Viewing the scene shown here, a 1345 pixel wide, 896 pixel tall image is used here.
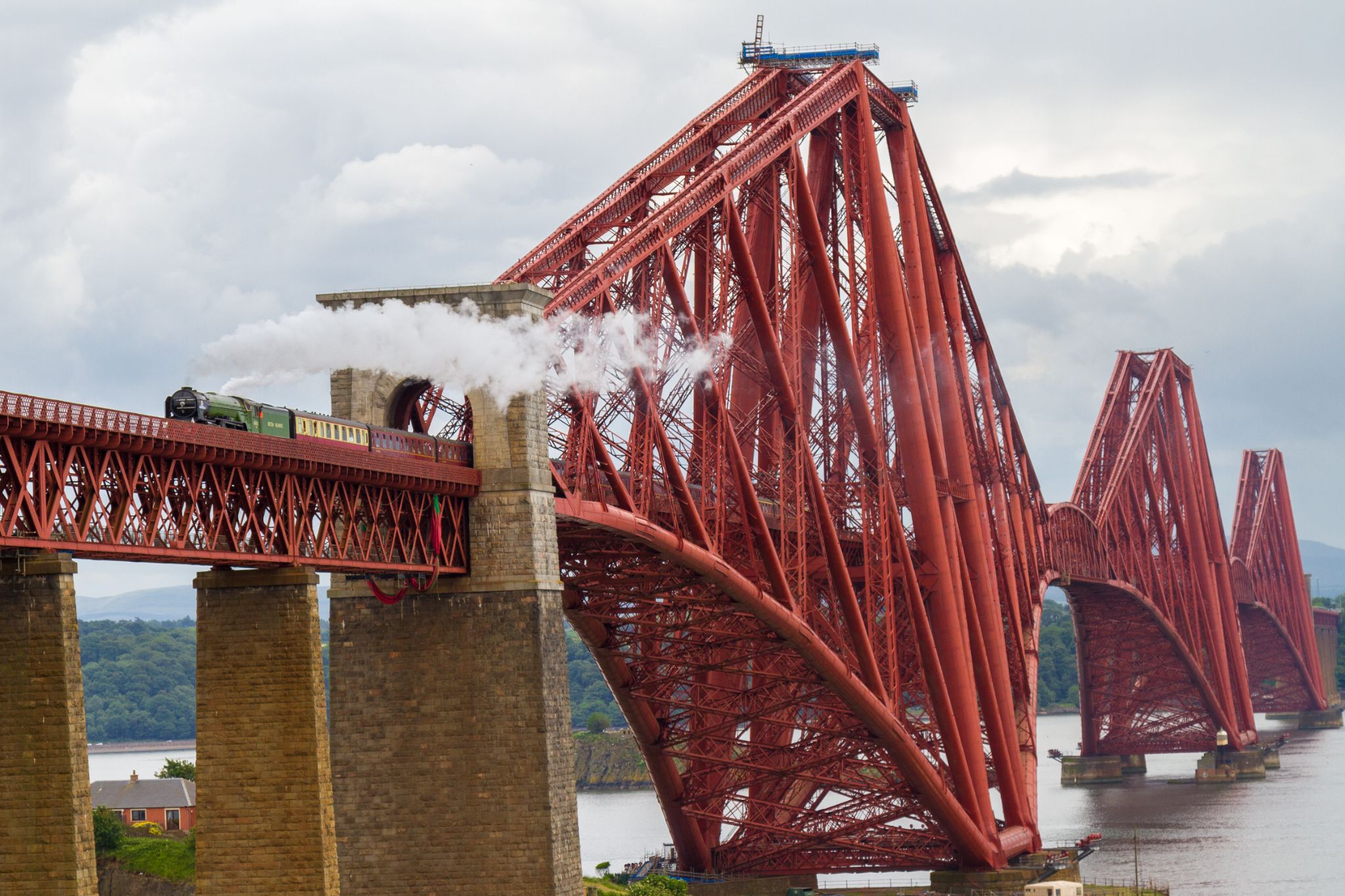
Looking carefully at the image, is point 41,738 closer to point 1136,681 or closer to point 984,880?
point 984,880

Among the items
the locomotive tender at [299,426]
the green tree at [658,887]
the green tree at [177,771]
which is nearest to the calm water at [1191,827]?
the green tree at [658,887]

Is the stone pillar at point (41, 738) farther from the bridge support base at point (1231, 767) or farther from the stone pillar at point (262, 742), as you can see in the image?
the bridge support base at point (1231, 767)

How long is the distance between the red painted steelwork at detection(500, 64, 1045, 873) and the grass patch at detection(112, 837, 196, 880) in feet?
70.3

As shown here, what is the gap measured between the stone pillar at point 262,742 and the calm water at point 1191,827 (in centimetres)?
5099

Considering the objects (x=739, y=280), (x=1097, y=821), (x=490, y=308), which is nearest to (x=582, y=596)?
(x=739, y=280)

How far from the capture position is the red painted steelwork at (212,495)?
34219 millimetres

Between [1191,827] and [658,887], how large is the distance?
56300 millimetres

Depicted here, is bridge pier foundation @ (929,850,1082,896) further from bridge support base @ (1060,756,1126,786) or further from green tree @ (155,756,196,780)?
bridge support base @ (1060,756,1126,786)

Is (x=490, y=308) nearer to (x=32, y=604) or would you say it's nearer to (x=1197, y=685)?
(x=32, y=604)

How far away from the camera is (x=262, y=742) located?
132 ft

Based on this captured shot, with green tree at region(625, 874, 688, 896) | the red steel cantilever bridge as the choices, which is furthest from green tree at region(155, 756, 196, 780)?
green tree at region(625, 874, 688, 896)

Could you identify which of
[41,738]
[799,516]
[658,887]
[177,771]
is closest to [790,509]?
[799,516]

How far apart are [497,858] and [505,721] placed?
2995 mm

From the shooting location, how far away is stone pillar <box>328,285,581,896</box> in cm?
4625
